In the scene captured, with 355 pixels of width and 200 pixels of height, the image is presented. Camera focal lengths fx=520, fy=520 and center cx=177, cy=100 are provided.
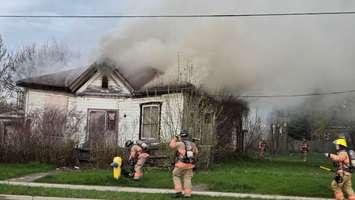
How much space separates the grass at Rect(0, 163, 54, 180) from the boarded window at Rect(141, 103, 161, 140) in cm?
519

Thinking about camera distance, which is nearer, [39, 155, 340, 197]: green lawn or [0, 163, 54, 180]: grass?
[39, 155, 340, 197]: green lawn

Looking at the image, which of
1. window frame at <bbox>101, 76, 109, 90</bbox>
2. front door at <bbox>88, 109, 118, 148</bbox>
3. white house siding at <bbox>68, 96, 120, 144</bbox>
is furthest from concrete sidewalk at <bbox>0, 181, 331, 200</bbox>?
window frame at <bbox>101, 76, 109, 90</bbox>

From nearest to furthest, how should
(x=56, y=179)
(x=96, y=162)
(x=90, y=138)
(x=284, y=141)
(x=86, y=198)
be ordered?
1. (x=86, y=198)
2. (x=56, y=179)
3. (x=96, y=162)
4. (x=90, y=138)
5. (x=284, y=141)

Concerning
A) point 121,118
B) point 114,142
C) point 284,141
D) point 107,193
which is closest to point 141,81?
point 121,118

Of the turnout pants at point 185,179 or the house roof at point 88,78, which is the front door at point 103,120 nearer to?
the house roof at point 88,78

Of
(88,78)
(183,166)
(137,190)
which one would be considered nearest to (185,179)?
(183,166)

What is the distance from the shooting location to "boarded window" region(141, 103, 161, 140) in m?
22.0

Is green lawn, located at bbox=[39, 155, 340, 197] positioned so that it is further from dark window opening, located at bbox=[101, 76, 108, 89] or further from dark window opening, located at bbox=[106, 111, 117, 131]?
dark window opening, located at bbox=[101, 76, 108, 89]

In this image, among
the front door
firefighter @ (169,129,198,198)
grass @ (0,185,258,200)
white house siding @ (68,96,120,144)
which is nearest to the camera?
grass @ (0,185,258,200)

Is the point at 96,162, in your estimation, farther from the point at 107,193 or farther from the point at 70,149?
the point at 107,193

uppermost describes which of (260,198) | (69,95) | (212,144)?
(69,95)

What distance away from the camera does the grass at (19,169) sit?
51.4 ft

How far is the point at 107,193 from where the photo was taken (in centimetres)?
1236

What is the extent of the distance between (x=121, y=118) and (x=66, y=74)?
11.2ft
